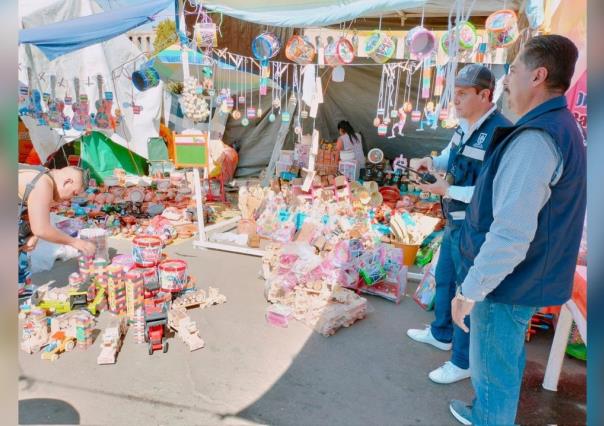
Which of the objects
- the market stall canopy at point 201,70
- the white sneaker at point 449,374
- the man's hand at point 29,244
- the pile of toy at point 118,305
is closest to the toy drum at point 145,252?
the pile of toy at point 118,305

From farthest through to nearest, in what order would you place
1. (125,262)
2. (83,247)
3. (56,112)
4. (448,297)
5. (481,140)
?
(56,112) → (125,262) → (83,247) → (448,297) → (481,140)

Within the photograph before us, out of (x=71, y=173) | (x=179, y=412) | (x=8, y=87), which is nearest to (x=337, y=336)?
(x=179, y=412)

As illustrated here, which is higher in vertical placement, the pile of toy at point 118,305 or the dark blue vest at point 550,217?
the dark blue vest at point 550,217

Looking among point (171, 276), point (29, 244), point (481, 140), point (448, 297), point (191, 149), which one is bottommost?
point (171, 276)

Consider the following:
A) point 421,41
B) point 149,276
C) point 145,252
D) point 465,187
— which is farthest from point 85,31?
point 465,187

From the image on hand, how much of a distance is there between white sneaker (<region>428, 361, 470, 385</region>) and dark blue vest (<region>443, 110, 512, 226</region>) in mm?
954

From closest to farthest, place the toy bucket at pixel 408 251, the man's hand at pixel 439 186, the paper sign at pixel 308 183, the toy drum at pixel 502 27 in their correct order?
the man's hand at pixel 439 186 < the toy drum at pixel 502 27 < the toy bucket at pixel 408 251 < the paper sign at pixel 308 183

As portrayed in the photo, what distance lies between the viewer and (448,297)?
2.94 meters

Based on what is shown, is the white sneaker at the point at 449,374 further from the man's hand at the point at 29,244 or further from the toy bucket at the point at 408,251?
the man's hand at the point at 29,244

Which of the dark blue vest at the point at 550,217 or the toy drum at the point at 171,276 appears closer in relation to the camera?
the dark blue vest at the point at 550,217

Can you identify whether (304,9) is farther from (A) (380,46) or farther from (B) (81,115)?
(B) (81,115)

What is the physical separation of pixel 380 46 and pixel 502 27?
3.98 feet

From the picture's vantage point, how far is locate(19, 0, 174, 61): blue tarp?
16.9 feet

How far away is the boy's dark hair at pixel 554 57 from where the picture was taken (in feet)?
4.99
